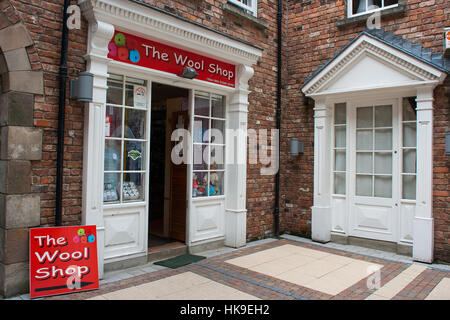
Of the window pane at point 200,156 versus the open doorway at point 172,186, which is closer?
the window pane at point 200,156

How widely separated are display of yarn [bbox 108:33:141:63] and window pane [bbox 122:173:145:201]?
5.33 ft

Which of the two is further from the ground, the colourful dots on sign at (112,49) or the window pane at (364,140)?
→ the colourful dots on sign at (112,49)

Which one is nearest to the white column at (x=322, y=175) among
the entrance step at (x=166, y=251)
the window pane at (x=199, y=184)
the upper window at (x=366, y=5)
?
the upper window at (x=366, y=5)

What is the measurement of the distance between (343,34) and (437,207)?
354 centimetres

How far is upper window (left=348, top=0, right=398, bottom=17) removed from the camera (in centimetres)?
625

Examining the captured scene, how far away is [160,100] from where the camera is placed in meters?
8.02

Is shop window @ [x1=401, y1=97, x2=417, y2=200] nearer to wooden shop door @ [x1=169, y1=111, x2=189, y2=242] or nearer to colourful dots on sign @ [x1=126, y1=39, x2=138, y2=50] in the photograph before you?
wooden shop door @ [x1=169, y1=111, x2=189, y2=242]

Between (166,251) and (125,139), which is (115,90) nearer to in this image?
(125,139)

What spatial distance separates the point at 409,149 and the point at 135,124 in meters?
4.58

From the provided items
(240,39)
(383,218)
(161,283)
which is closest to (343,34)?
(240,39)

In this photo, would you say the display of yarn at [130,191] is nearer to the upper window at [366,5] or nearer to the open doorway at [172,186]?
the open doorway at [172,186]

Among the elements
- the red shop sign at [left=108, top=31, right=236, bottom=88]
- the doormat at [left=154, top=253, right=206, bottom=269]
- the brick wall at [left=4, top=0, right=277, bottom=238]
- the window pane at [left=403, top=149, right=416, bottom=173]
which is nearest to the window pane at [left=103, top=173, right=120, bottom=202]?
the brick wall at [left=4, top=0, right=277, bottom=238]

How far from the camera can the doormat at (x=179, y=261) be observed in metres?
5.17

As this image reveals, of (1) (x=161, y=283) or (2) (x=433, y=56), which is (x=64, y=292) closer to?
(1) (x=161, y=283)
